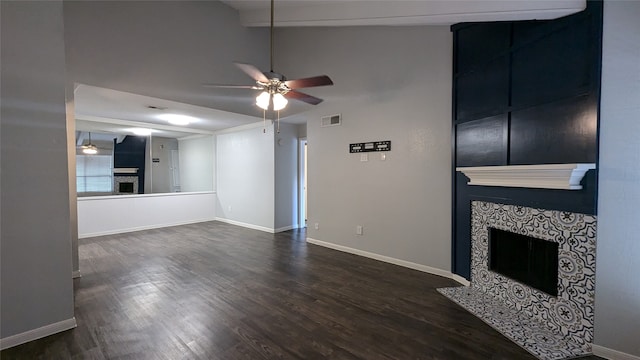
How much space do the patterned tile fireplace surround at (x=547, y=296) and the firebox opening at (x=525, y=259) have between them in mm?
60

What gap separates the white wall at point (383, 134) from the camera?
355cm

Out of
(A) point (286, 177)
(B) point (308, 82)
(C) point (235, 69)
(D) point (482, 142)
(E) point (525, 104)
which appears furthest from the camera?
(A) point (286, 177)

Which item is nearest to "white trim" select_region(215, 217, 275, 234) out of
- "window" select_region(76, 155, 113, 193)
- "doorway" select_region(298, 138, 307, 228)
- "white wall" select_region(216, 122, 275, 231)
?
"white wall" select_region(216, 122, 275, 231)

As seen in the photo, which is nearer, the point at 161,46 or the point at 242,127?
the point at 161,46

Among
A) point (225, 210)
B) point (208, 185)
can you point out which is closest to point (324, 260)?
point (225, 210)

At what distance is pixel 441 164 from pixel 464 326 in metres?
1.90

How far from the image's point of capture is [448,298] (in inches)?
115

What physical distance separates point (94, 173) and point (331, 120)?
5.55 metres

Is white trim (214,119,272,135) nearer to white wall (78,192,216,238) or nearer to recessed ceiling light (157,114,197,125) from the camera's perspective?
recessed ceiling light (157,114,197,125)

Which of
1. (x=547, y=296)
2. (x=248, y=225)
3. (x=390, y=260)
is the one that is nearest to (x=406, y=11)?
(x=547, y=296)

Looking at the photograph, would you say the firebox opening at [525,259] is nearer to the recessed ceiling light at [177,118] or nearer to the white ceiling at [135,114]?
the white ceiling at [135,114]

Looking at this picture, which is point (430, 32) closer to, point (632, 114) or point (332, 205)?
point (632, 114)

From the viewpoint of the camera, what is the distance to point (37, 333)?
2.23 meters

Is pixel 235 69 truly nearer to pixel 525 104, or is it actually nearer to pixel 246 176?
pixel 246 176
